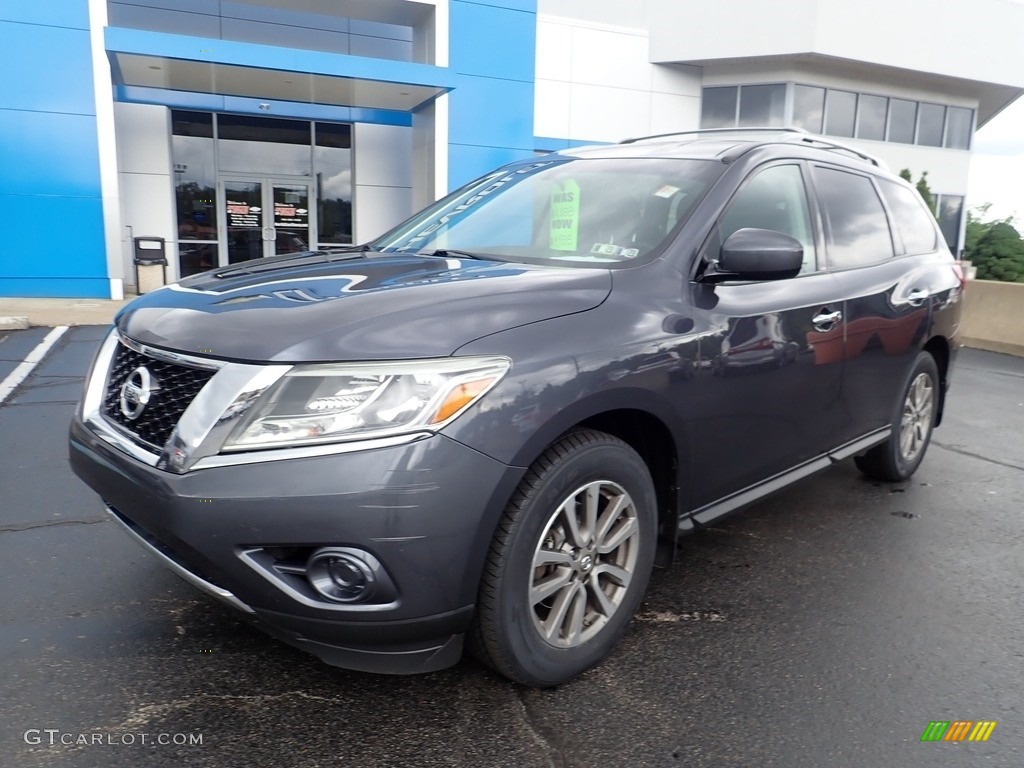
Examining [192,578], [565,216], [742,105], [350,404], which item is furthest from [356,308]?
[742,105]

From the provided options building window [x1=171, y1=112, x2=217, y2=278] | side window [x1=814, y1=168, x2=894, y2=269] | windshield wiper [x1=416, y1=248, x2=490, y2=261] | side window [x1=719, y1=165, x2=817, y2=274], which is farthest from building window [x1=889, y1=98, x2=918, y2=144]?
windshield wiper [x1=416, y1=248, x2=490, y2=261]

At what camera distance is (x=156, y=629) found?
2.92 meters

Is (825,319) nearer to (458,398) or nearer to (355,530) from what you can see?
(458,398)

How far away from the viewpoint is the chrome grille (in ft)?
7.58

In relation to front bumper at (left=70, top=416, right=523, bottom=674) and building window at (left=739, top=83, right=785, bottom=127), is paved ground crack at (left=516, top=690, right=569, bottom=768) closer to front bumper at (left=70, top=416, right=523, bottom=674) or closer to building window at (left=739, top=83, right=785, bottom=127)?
front bumper at (left=70, top=416, right=523, bottom=674)

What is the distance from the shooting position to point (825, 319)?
353 cm

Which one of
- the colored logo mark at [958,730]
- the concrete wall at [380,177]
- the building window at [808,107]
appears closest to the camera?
the colored logo mark at [958,730]

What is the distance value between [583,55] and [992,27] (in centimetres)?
1257

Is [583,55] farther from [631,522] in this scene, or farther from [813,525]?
[631,522]

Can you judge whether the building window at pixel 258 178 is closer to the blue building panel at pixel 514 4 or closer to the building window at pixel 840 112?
the blue building panel at pixel 514 4

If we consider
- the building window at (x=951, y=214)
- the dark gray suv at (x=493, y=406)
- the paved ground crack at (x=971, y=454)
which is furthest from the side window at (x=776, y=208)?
the building window at (x=951, y=214)

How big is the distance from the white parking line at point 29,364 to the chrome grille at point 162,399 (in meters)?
4.81

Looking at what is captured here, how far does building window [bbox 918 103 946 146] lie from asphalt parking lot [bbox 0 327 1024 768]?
78.5 feet

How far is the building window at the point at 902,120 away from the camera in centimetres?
2362
